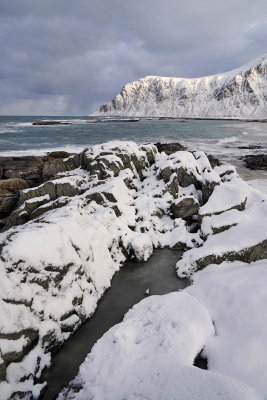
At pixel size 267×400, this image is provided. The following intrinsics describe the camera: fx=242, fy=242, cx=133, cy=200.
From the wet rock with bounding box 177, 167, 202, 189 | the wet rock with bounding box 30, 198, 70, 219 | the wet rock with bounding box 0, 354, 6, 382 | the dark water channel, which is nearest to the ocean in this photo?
the wet rock with bounding box 177, 167, 202, 189

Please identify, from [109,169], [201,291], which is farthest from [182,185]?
[201,291]

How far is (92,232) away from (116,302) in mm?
2570

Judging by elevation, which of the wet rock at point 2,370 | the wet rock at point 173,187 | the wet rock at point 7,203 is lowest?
the wet rock at point 2,370

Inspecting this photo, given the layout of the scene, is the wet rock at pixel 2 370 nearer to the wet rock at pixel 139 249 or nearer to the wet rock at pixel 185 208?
the wet rock at pixel 139 249

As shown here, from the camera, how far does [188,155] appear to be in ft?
48.0

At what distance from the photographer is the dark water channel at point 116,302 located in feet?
17.8

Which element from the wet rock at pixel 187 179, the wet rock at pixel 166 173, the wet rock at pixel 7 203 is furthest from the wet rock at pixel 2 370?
the wet rock at pixel 187 179

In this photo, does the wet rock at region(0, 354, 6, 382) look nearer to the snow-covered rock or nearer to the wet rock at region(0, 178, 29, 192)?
the snow-covered rock

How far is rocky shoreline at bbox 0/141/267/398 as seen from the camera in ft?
18.9

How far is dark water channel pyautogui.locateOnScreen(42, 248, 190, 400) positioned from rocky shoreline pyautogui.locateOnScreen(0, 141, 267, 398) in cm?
23

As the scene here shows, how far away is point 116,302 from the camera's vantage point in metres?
7.48

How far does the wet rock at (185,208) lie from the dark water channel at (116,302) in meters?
2.22

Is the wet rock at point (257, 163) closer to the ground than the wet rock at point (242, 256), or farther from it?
farther from it

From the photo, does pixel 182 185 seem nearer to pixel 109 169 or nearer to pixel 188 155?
pixel 188 155
